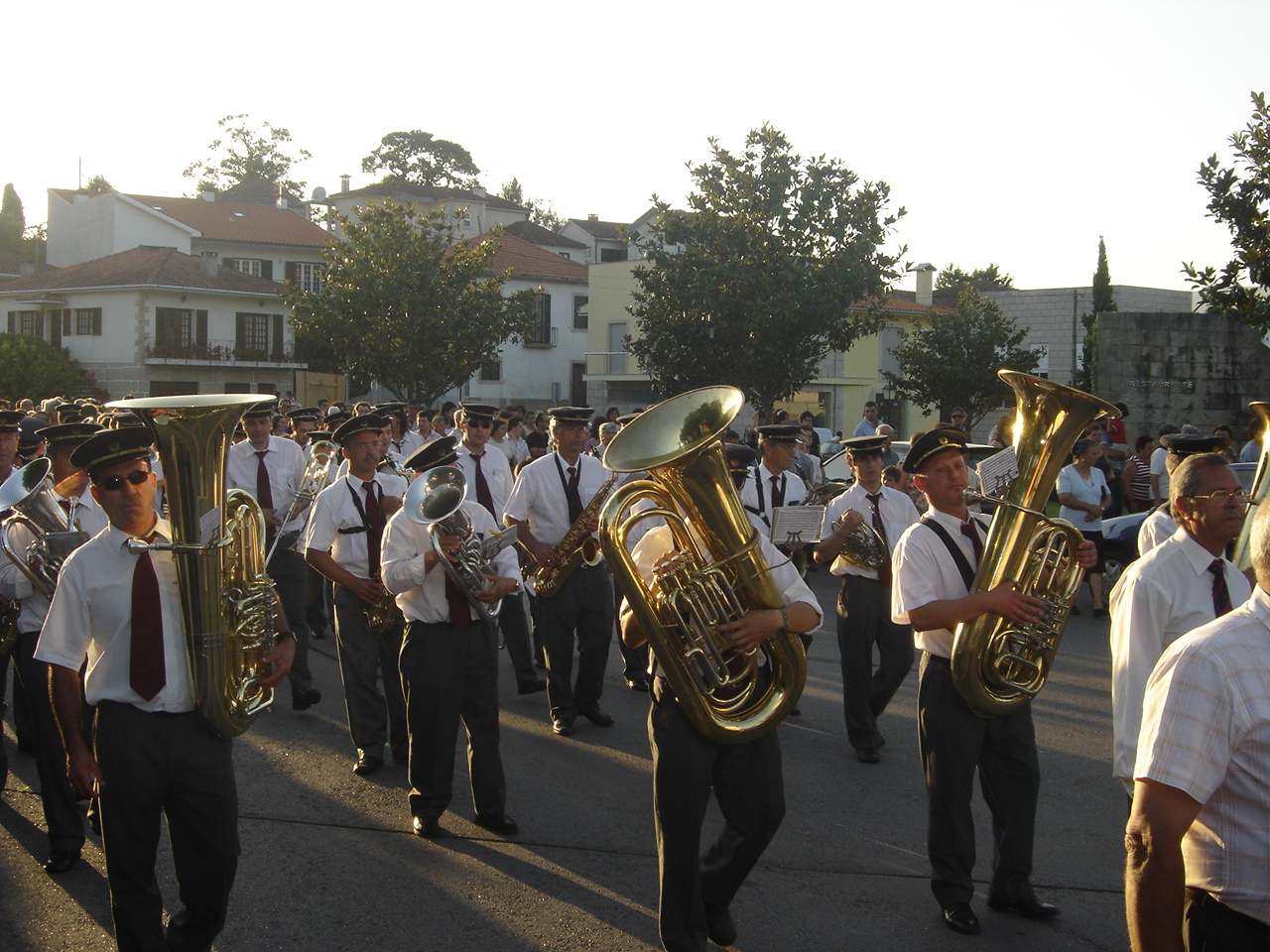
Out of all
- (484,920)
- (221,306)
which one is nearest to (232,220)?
(221,306)

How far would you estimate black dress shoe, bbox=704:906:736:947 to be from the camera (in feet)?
14.1

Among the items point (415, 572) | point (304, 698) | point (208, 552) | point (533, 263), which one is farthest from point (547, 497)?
point (533, 263)

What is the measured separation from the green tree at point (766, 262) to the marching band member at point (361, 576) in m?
19.0

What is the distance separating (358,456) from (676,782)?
3462 mm

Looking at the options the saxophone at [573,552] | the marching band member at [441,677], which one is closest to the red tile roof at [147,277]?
the saxophone at [573,552]

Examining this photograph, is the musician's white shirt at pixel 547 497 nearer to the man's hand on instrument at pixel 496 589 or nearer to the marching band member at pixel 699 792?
the man's hand on instrument at pixel 496 589

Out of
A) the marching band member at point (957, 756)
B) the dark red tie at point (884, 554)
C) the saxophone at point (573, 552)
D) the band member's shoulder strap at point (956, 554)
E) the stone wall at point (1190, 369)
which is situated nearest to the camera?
the marching band member at point (957, 756)

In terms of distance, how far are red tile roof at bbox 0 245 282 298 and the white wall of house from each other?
1.94 meters

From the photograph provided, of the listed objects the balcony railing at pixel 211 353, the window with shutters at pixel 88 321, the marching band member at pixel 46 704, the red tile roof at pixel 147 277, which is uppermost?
the red tile roof at pixel 147 277

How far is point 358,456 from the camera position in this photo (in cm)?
673

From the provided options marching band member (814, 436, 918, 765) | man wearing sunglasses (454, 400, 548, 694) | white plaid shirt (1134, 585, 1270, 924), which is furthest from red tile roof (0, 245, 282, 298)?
white plaid shirt (1134, 585, 1270, 924)

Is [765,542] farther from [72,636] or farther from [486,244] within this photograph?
[486,244]

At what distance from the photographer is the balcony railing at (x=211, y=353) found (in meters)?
44.7

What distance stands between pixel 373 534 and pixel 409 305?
27.5 meters
